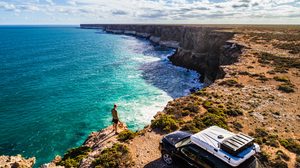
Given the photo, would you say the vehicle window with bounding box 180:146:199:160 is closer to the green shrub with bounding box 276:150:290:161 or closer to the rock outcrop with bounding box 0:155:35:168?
the green shrub with bounding box 276:150:290:161

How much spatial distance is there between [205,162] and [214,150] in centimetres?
80

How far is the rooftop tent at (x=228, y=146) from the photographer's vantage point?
6076mm

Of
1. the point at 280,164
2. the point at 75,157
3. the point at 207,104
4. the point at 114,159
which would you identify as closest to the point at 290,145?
the point at 280,164

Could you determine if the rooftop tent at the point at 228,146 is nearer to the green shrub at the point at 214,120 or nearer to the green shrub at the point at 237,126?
the green shrub at the point at 214,120

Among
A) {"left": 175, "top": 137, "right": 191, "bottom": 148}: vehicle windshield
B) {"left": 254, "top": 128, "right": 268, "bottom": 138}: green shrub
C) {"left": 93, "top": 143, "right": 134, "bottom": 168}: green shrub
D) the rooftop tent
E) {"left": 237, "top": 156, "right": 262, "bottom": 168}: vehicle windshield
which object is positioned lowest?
{"left": 93, "top": 143, "right": 134, "bottom": 168}: green shrub

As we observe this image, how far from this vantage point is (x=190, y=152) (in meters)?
7.52

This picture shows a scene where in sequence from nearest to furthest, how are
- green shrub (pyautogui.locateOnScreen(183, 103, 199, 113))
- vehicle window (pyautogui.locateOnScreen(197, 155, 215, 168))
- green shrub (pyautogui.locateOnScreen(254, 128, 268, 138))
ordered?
vehicle window (pyautogui.locateOnScreen(197, 155, 215, 168)), green shrub (pyautogui.locateOnScreen(254, 128, 268, 138)), green shrub (pyautogui.locateOnScreen(183, 103, 199, 113))

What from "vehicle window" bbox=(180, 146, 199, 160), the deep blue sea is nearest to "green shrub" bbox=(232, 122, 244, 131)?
"vehicle window" bbox=(180, 146, 199, 160)

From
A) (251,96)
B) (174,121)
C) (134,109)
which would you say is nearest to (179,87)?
(134,109)

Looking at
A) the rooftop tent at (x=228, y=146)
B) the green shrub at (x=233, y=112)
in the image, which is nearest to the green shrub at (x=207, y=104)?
the green shrub at (x=233, y=112)

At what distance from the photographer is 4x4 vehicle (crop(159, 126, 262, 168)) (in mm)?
6160

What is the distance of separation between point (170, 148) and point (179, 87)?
1148 inches

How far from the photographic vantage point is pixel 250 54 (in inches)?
1241

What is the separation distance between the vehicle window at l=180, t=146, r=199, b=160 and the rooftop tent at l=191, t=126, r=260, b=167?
40 centimetres
